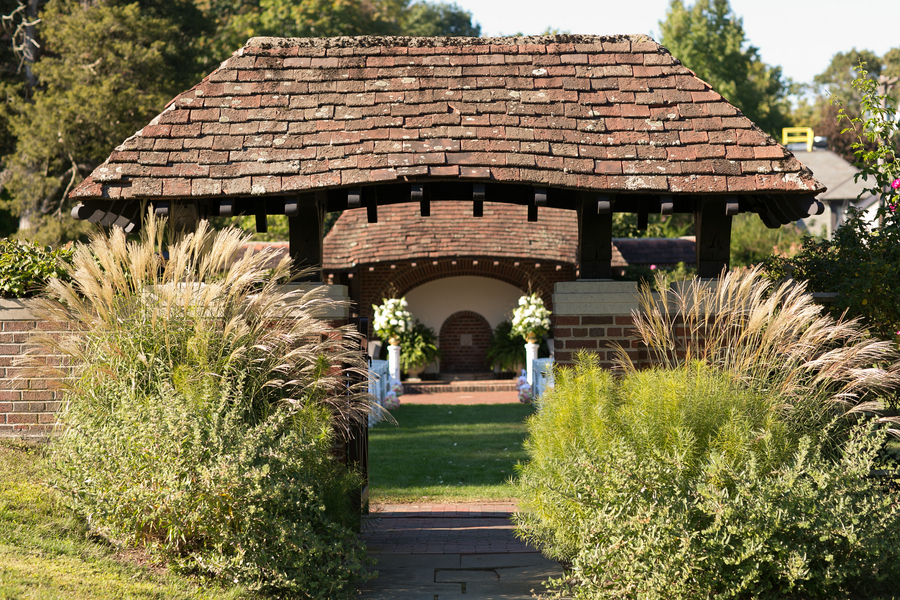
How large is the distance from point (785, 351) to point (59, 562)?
457cm

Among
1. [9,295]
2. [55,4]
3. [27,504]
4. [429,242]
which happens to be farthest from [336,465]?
[55,4]

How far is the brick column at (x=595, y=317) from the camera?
567 cm

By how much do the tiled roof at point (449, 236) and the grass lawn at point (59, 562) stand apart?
1371cm

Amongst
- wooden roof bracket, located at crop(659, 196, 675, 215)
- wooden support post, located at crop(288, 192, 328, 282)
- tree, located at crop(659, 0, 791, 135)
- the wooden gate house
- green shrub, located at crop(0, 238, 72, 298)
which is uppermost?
tree, located at crop(659, 0, 791, 135)

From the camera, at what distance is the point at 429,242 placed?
18.9 meters

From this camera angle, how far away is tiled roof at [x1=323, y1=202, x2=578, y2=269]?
18.6 m

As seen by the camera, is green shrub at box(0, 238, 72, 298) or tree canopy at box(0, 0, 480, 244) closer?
green shrub at box(0, 238, 72, 298)

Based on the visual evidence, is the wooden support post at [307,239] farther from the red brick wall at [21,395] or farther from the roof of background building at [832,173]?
the roof of background building at [832,173]

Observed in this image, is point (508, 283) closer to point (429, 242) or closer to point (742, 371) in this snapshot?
point (429, 242)

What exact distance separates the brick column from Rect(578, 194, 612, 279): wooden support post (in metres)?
0.13

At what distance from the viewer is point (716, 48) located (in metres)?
36.6

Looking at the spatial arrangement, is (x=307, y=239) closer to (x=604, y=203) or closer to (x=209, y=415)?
(x=209, y=415)

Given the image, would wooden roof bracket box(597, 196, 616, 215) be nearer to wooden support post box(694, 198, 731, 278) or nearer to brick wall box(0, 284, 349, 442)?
wooden support post box(694, 198, 731, 278)

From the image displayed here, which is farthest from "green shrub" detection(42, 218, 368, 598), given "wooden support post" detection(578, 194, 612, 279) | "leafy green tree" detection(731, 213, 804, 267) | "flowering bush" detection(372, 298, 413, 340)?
"leafy green tree" detection(731, 213, 804, 267)
